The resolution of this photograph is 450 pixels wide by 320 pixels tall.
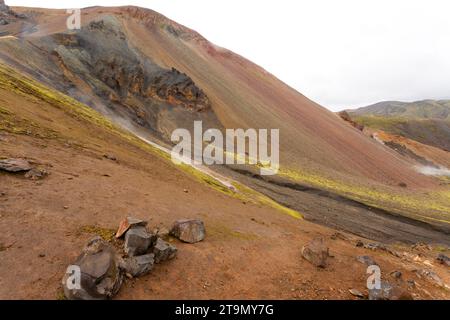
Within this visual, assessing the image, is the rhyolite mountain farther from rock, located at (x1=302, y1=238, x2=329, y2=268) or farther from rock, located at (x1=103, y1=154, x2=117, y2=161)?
rock, located at (x1=302, y1=238, x2=329, y2=268)

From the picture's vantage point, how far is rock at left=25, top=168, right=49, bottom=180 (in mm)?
13727

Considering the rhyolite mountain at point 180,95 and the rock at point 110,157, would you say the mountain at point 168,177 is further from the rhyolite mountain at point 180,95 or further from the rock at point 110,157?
the rhyolite mountain at point 180,95

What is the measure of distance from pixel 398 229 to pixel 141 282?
32.0m

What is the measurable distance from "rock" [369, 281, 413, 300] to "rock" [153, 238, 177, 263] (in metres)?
5.95

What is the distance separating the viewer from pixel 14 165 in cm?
1371

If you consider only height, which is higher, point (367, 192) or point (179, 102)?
point (179, 102)

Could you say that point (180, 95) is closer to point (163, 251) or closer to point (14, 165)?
point (14, 165)

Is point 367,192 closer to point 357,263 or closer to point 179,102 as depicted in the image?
point 179,102

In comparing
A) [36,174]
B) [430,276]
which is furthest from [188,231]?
[430,276]

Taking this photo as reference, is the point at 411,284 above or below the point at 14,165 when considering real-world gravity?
below

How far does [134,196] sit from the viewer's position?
15.9 m

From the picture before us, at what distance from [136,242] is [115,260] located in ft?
4.50
